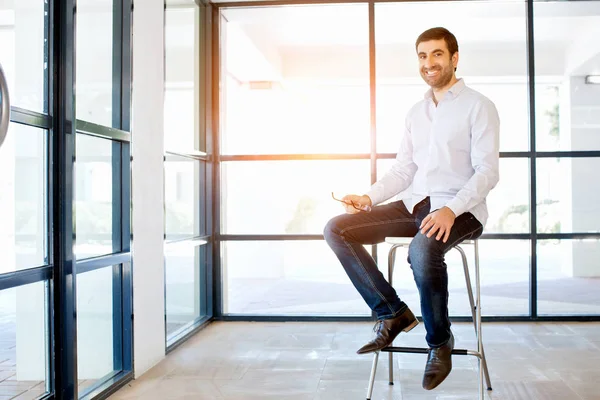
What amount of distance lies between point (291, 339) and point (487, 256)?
4.77 feet

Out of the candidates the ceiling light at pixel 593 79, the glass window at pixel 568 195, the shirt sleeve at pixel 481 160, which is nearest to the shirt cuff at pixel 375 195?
the shirt sleeve at pixel 481 160

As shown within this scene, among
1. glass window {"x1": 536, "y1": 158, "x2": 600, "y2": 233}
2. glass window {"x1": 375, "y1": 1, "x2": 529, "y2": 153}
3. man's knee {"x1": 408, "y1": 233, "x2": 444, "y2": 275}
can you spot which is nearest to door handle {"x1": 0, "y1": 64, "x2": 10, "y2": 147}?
man's knee {"x1": 408, "y1": 233, "x2": 444, "y2": 275}

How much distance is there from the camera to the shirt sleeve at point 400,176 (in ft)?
9.78

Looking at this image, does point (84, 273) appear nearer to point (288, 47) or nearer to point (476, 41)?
point (288, 47)

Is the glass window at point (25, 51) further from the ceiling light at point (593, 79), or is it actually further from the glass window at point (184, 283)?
the ceiling light at point (593, 79)

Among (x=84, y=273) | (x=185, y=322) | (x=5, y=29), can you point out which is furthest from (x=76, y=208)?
(x=185, y=322)

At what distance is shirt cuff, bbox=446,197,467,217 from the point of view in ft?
8.41

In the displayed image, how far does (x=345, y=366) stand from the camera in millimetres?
3443

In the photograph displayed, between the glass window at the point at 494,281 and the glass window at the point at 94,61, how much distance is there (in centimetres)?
231

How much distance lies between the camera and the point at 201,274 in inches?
181

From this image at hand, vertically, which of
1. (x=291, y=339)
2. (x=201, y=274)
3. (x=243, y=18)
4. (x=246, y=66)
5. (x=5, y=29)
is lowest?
(x=291, y=339)

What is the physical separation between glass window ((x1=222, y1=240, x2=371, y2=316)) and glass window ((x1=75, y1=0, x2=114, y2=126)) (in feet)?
6.25

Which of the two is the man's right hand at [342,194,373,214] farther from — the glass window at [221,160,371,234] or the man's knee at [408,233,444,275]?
the glass window at [221,160,371,234]

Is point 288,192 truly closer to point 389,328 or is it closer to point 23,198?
point 389,328
